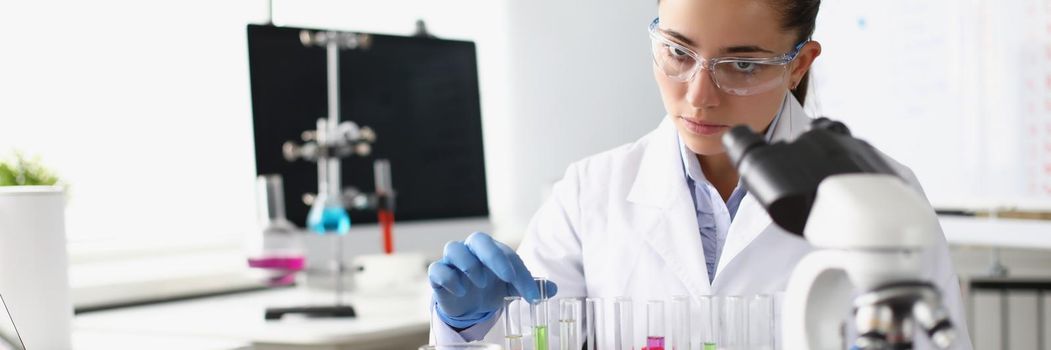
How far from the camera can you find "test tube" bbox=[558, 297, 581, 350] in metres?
1.22

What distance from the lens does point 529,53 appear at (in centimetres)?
404

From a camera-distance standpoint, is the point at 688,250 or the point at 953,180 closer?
the point at 688,250

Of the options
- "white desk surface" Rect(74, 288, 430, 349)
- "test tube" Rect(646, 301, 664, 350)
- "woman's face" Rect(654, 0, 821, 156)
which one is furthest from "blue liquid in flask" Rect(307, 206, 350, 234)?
"test tube" Rect(646, 301, 664, 350)

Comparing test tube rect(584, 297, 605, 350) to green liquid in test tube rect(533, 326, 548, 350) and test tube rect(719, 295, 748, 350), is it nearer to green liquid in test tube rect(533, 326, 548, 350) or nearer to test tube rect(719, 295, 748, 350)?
green liquid in test tube rect(533, 326, 548, 350)

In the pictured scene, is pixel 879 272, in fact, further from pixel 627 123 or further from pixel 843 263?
pixel 627 123

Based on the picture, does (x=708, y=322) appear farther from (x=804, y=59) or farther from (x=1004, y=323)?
(x=1004, y=323)

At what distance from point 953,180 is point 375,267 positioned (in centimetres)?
161

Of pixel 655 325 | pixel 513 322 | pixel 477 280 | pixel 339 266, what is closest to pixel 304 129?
pixel 339 266

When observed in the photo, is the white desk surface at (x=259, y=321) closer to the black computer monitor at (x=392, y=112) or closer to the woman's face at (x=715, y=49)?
the black computer monitor at (x=392, y=112)

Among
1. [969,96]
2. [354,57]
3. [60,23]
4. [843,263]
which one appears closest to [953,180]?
[969,96]

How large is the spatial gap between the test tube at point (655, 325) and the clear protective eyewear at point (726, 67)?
39 centimetres

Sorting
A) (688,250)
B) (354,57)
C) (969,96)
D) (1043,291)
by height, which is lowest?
(1043,291)

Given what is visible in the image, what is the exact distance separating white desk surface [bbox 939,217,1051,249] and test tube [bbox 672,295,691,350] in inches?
70.5

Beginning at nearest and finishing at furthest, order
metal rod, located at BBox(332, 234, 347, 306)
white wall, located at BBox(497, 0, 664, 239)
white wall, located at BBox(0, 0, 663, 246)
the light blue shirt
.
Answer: the light blue shirt → metal rod, located at BBox(332, 234, 347, 306) → white wall, located at BBox(0, 0, 663, 246) → white wall, located at BBox(497, 0, 664, 239)
